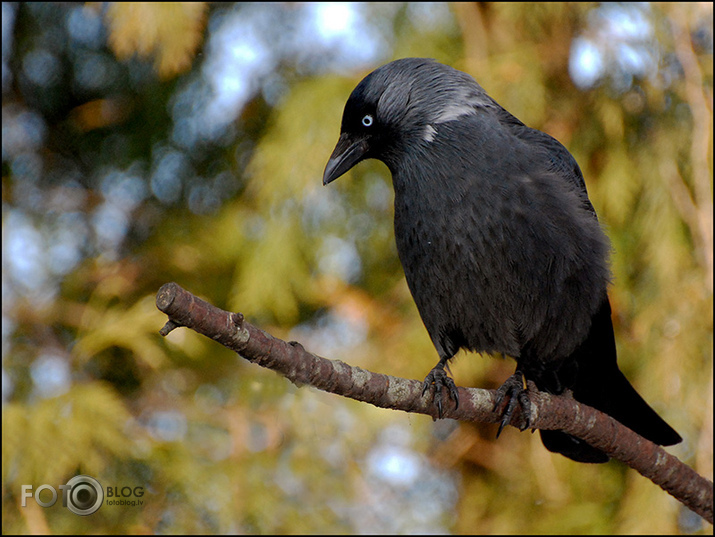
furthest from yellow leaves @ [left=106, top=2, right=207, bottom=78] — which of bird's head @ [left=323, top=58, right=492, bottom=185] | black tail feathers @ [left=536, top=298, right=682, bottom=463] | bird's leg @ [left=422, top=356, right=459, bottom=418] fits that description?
black tail feathers @ [left=536, top=298, right=682, bottom=463]

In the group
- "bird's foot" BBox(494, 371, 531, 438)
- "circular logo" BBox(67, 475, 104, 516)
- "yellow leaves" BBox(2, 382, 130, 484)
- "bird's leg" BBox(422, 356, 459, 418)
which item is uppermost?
"bird's leg" BBox(422, 356, 459, 418)

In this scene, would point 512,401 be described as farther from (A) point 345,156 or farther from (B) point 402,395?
(A) point 345,156

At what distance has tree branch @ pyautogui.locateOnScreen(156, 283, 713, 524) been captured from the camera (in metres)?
1.61

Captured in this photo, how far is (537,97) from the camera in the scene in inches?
164

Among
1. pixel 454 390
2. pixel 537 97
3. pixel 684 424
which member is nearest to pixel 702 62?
pixel 537 97

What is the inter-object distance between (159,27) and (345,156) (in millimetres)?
1537

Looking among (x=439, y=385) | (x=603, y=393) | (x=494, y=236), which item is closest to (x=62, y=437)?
(x=439, y=385)

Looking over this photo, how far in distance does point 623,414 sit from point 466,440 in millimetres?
1495

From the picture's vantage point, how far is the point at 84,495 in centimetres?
391

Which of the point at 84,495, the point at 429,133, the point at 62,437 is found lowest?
the point at 84,495

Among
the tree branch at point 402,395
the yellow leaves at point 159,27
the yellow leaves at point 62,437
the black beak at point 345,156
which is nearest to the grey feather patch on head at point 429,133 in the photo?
the black beak at point 345,156

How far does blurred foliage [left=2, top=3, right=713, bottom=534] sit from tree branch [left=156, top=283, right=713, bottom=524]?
0.85 m

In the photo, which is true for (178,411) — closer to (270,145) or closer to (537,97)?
(270,145)

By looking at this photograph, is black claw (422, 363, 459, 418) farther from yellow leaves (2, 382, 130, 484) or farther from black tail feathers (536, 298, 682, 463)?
yellow leaves (2, 382, 130, 484)
